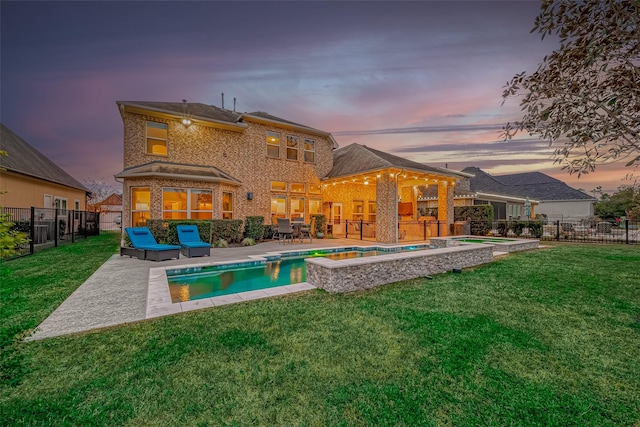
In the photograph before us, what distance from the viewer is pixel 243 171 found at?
50.1 feet

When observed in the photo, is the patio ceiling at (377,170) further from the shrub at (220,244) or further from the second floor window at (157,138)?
the second floor window at (157,138)

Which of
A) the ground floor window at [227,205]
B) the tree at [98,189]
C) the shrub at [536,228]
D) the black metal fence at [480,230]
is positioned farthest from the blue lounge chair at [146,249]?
the tree at [98,189]

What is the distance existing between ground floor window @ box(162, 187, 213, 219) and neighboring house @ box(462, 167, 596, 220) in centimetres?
2570

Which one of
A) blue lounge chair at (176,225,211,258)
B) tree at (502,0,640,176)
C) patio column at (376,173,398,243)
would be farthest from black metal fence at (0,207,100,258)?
patio column at (376,173,398,243)

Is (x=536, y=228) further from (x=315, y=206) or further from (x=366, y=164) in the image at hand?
(x=315, y=206)

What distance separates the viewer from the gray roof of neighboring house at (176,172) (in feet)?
37.4

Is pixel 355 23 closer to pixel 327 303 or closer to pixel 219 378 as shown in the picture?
pixel 327 303

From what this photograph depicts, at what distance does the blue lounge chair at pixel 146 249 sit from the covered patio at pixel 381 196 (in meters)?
9.64

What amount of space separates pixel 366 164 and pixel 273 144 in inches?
227


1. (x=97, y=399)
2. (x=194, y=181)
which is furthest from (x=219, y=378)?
(x=194, y=181)

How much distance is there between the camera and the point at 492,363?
285 cm

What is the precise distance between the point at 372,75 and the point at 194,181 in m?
11.1

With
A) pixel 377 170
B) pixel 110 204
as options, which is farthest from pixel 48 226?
pixel 110 204

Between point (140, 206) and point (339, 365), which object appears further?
point (140, 206)
